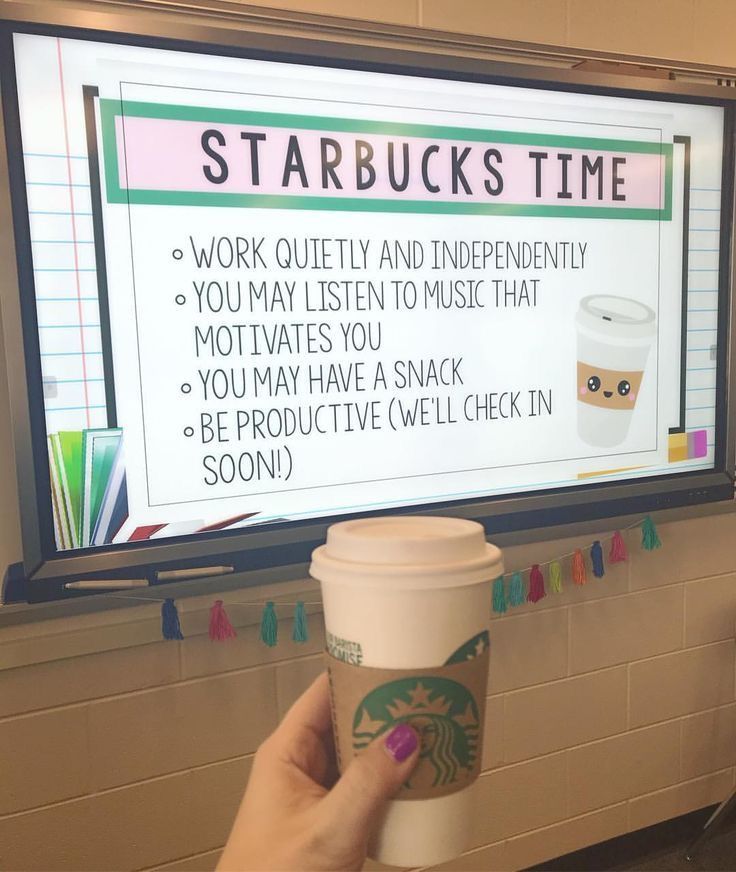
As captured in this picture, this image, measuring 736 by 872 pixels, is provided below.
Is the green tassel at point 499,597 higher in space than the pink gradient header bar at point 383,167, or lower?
lower

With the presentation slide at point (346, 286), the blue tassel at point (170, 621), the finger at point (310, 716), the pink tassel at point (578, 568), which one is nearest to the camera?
the finger at point (310, 716)

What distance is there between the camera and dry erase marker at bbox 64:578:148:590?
1.24 metres

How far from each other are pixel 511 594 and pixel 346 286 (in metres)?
0.77

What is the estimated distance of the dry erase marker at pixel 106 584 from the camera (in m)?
1.24

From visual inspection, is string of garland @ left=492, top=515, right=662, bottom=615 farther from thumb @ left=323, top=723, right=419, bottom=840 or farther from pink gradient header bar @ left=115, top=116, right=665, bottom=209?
thumb @ left=323, top=723, right=419, bottom=840

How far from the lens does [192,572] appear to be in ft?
4.30

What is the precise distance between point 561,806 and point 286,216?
158 centimetres

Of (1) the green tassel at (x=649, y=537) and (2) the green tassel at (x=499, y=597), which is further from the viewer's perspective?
(1) the green tassel at (x=649, y=537)

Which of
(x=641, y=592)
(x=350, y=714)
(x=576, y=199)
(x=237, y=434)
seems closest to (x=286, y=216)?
(x=237, y=434)

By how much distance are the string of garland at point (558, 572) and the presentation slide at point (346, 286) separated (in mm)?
164

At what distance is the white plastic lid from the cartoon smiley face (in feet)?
3.23

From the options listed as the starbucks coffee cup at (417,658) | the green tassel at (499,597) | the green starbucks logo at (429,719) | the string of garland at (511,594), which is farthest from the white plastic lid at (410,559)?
the green tassel at (499,597)

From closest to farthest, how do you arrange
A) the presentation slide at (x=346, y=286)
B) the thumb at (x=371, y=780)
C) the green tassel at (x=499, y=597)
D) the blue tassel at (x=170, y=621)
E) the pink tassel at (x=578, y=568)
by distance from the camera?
the thumb at (x=371, y=780) → the presentation slide at (x=346, y=286) → the blue tassel at (x=170, y=621) → the green tassel at (x=499, y=597) → the pink tassel at (x=578, y=568)

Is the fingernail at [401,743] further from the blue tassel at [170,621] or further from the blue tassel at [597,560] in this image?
the blue tassel at [597,560]
